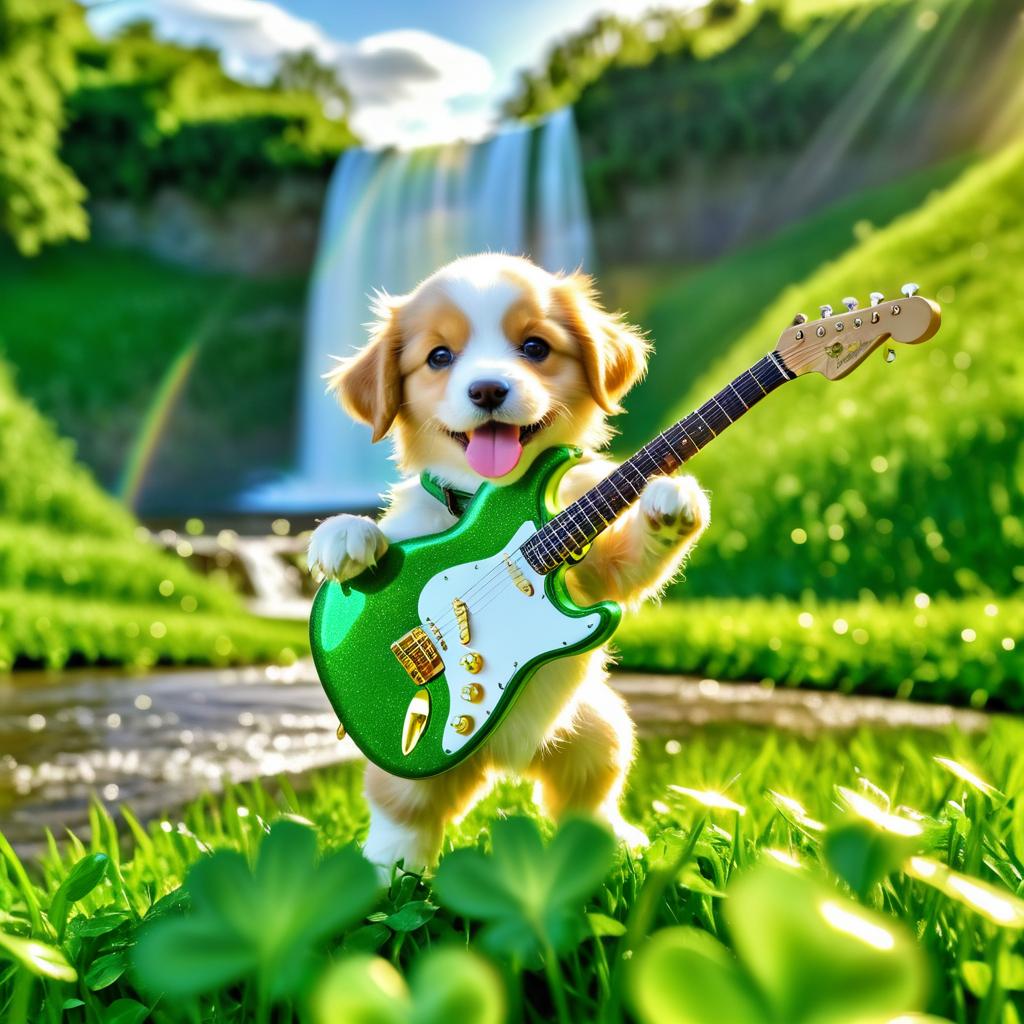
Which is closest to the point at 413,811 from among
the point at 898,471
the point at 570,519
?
the point at 570,519

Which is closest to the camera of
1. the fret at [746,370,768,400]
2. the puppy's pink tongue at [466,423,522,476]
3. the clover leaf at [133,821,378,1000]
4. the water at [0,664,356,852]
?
the clover leaf at [133,821,378,1000]

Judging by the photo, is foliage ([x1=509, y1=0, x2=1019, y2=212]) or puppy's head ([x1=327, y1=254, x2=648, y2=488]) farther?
foliage ([x1=509, y1=0, x2=1019, y2=212])

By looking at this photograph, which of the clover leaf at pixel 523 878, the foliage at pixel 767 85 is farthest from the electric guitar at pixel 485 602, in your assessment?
the foliage at pixel 767 85

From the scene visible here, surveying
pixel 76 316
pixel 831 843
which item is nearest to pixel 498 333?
pixel 831 843

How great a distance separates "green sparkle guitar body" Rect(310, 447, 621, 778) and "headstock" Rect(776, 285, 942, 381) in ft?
1.22

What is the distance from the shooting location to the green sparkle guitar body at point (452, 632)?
1.44 meters

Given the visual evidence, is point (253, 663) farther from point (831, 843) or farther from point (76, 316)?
point (76, 316)

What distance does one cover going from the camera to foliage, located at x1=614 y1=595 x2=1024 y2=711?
4.02 m

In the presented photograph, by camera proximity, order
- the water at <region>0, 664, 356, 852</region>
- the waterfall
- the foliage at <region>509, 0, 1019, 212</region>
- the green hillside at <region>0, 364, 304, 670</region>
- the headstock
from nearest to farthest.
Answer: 1. the headstock
2. the water at <region>0, 664, 356, 852</region>
3. the green hillside at <region>0, 364, 304, 670</region>
4. the foliage at <region>509, 0, 1019, 212</region>
5. the waterfall

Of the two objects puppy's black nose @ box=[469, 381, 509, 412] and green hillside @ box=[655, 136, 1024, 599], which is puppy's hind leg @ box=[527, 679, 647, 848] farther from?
green hillside @ box=[655, 136, 1024, 599]

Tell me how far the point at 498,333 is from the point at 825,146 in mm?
14774

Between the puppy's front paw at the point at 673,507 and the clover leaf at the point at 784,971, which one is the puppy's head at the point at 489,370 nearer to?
the puppy's front paw at the point at 673,507

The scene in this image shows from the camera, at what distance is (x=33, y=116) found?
12688 mm

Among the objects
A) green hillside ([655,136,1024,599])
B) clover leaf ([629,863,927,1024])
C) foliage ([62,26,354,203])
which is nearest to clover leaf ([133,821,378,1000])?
clover leaf ([629,863,927,1024])
